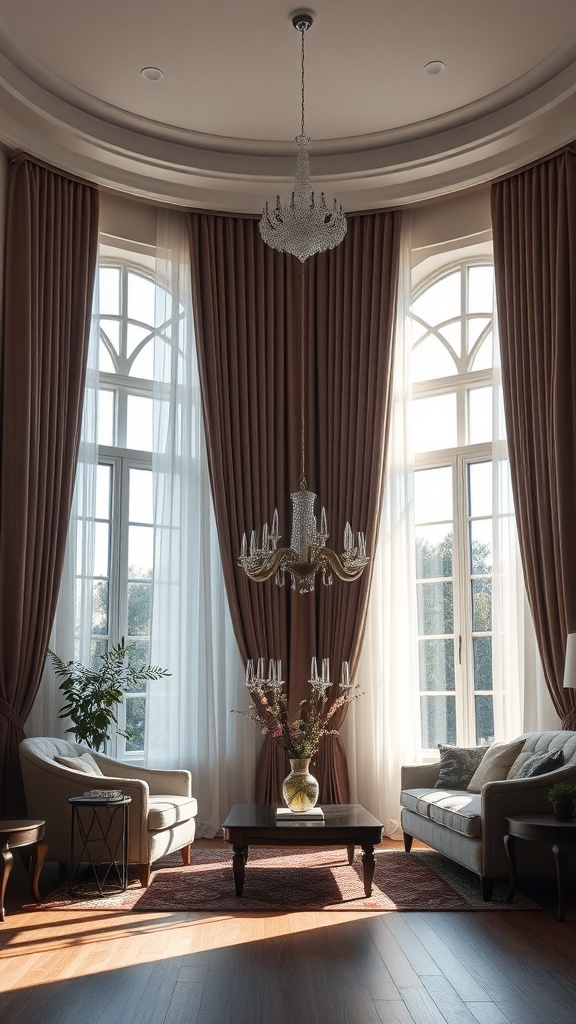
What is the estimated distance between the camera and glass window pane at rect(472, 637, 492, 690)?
7371mm

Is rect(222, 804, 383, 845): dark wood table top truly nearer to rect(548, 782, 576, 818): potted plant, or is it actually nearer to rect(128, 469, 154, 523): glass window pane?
rect(548, 782, 576, 818): potted plant

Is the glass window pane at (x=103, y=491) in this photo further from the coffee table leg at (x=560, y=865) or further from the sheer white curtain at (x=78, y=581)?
the coffee table leg at (x=560, y=865)

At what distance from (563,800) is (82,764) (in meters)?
2.84

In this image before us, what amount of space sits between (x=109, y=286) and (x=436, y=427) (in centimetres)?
303

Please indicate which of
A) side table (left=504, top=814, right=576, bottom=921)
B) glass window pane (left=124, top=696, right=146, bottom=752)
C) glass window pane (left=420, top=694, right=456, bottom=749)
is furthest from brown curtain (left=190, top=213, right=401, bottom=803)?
side table (left=504, top=814, right=576, bottom=921)

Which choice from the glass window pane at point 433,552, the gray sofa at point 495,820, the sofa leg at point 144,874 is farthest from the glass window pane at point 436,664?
the sofa leg at point 144,874

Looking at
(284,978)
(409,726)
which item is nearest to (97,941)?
(284,978)

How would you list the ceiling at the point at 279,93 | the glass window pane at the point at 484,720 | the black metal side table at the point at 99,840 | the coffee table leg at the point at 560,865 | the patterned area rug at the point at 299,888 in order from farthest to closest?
1. the glass window pane at the point at 484,720
2. the ceiling at the point at 279,93
3. the black metal side table at the point at 99,840
4. the patterned area rug at the point at 299,888
5. the coffee table leg at the point at 560,865

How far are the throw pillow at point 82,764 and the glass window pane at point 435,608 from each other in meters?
2.97

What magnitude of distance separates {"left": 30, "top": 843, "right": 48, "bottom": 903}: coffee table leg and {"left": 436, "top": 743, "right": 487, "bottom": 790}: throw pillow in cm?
272

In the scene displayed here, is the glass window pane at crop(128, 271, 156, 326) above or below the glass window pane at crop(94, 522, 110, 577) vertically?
above

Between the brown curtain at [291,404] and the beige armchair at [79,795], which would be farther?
the brown curtain at [291,404]

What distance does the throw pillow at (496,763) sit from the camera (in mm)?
5953

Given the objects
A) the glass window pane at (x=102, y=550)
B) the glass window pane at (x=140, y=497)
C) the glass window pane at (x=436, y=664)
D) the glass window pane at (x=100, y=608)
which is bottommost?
the glass window pane at (x=436, y=664)
